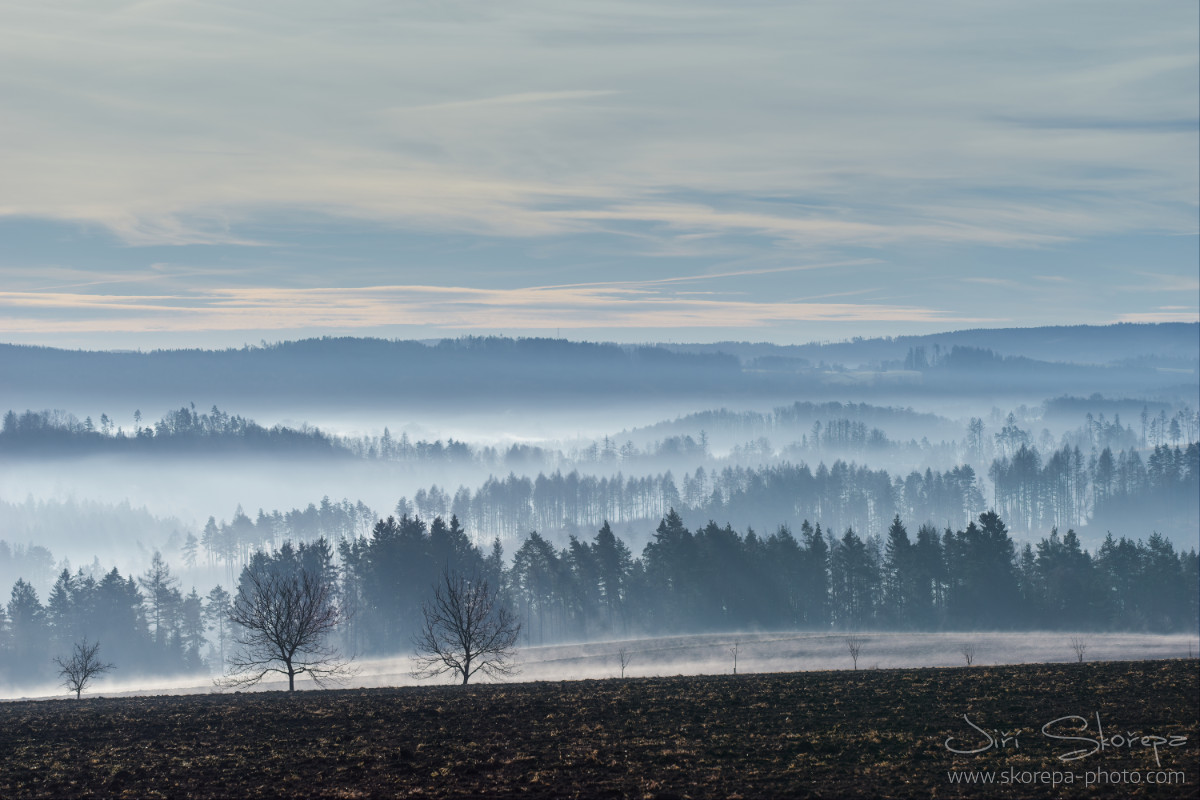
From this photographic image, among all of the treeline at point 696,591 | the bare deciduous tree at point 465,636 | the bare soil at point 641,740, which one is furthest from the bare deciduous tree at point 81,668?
the bare soil at point 641,740

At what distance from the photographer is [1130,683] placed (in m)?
35.8

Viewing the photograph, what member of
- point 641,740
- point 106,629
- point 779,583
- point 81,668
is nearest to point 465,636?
point 641,740

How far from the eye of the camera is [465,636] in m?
57.8

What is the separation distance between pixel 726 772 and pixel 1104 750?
1101 centimetres

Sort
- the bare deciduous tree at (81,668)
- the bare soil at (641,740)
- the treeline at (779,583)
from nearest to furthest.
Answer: the bare soil at (641,740) → the bare deciduous tree at (81,668) → the treeline at (779,583)

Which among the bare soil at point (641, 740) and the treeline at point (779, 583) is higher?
the bare soil at point (641, 740)

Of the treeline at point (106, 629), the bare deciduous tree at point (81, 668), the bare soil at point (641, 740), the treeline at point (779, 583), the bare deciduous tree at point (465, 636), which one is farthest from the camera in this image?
the treeline at point (106, 629)

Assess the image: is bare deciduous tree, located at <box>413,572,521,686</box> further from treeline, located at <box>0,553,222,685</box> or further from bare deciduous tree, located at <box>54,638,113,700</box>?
treeline, located at <box>0,553,222,685</box>

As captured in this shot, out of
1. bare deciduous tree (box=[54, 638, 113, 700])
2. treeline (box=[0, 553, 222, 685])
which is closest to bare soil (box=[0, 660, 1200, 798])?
bare deciduous tree (box=[54, 638, 113, 700])

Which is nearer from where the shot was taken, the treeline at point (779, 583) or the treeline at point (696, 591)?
the treeline at point (779, 583)

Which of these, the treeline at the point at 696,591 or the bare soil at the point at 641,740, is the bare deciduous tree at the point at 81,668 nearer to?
the treeline at the point at 696,591

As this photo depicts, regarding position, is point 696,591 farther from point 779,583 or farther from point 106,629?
point 106,629

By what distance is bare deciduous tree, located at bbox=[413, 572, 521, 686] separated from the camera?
5891 centimetres

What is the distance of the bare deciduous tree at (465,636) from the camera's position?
58.9 m
